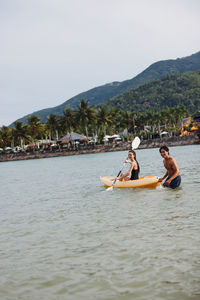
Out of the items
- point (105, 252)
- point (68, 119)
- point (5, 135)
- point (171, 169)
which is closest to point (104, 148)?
point (68, 119)

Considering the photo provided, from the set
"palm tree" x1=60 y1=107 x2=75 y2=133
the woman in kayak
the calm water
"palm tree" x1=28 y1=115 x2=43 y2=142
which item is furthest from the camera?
"palm tree" x1=28 y1=115 x2=43 y2=142

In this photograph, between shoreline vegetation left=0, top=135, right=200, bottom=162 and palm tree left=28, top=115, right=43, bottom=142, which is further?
palm tree left=28, top=115, right=43, bottom=142

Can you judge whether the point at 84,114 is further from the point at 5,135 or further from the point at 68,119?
the point at 5,135

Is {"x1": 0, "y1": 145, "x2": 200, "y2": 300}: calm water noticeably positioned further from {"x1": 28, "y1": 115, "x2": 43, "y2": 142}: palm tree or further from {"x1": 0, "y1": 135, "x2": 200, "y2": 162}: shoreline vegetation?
{"x1": 28, "y1": 115, "x2": 43, "y2": 142}: palm tree

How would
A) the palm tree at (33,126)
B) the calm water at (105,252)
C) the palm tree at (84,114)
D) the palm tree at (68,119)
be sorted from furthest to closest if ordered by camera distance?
1. the palm tree at (33,126)
2. the palm tree at (68,119)
3. the palm tree at (84,114)
4. the calm water at (105,252)

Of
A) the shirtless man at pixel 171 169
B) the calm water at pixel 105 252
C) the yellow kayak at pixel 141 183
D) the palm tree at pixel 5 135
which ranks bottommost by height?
the calm water at pixel 105 252

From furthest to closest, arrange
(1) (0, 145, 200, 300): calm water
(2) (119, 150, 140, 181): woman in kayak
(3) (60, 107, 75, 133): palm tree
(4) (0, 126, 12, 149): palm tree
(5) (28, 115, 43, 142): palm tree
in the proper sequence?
1. (4) (0, 126, 12, 149): palm tree
2. (5) (28, 115, 43, 142): palm tree
3. (3) (60, 107, 75, 133): palm tree
4. (2) (119, 150, 140, 181): woman in kayak
5. (1) (0, 145, 200, 300): calm water

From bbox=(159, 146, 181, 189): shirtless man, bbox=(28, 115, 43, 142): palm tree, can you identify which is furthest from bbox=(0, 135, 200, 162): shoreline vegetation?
bbox=(159, 146, 181, 189): shirtless man

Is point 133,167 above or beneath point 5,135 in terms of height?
beneath

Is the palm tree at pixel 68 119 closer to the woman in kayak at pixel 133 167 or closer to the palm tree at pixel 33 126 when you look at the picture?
the palm tree at pixel 33 126

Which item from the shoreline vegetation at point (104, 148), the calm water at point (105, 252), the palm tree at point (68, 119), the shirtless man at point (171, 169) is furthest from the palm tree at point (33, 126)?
the calm water at point (105, 252)

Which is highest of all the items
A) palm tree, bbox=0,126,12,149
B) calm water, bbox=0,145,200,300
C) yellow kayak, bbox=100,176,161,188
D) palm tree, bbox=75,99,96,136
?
palm tree, bbox=75,99,96,136

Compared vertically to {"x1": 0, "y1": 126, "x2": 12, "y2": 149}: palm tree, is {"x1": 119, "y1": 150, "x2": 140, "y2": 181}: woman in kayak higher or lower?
lower

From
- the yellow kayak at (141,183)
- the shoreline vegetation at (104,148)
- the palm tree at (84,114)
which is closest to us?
the yellow kayak at (141,183)
